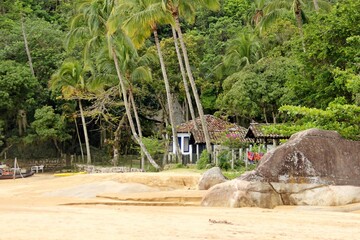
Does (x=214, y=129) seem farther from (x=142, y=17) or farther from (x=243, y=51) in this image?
(x=142, y=17)

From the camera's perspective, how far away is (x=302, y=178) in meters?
15.6

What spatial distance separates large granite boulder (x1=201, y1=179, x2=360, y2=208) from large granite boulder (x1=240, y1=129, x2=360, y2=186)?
0.67ft

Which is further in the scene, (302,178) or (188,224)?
(302,178)

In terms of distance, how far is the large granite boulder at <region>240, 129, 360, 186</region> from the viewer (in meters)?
15.6

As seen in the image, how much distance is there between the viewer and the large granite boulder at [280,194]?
49.5 feet

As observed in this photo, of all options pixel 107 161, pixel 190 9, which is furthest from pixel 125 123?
pixel 190 9

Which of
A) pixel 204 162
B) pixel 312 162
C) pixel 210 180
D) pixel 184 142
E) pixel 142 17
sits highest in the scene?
pixel 142 17

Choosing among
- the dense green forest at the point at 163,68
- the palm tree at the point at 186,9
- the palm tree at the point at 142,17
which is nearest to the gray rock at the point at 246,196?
the dense green forest at the point at 163,68

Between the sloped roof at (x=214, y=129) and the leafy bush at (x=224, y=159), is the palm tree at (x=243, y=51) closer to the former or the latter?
the sloped roof at (x=214, y=129)

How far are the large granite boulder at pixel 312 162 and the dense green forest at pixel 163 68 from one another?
1.78 m

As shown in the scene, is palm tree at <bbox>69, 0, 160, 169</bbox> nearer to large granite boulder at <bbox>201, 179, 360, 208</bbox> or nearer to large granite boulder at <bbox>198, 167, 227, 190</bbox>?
large granite boulder at <bbox>198, 167, 227, 190</bbox>

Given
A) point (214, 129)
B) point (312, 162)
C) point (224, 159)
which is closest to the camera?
point (312, 162)

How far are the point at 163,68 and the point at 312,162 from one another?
1899 centimetres

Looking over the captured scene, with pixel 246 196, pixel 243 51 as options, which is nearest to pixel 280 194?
pixel 246 196
